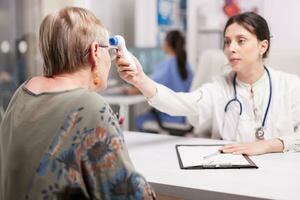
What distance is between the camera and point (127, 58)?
1.43 meters

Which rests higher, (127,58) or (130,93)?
(127,58)

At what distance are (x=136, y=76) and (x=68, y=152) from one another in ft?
2.46

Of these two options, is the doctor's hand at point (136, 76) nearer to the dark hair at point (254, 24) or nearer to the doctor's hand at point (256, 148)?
the doctor's hand at point (256, 148)

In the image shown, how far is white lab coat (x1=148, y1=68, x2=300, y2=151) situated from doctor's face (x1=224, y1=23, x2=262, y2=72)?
10cm

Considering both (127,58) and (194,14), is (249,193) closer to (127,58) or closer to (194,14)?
(127,58)

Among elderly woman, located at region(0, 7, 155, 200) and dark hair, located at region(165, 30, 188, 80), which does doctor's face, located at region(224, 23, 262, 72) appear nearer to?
elderly woman, located at region(0, 7, 155, 200)

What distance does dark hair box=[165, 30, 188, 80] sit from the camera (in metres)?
3.49

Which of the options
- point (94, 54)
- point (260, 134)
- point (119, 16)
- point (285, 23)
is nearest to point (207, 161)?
point (260, 134)

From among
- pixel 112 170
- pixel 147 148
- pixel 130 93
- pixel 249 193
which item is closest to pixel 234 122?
pixel 147 148

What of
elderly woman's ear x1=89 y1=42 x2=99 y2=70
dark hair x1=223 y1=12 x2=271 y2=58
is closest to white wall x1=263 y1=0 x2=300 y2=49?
dark hair x1=223 y1=12 x2=271 y2=58

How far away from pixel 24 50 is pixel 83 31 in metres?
2.60

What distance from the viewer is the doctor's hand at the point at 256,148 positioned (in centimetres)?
138

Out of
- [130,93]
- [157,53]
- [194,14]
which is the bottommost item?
[130,93]

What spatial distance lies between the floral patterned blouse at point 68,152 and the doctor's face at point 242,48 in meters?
0.96
